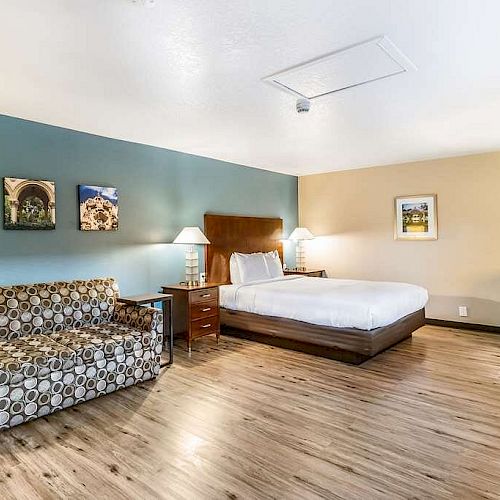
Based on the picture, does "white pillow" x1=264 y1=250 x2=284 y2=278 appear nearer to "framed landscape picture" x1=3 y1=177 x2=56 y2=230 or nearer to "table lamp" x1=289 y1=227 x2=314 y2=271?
"table lamp" x1=289 y1=227 x2=314 y2=271

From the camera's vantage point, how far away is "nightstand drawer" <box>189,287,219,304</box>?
433cm

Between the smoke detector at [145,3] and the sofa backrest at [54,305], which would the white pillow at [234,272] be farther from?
the smoke detector at [145,3]

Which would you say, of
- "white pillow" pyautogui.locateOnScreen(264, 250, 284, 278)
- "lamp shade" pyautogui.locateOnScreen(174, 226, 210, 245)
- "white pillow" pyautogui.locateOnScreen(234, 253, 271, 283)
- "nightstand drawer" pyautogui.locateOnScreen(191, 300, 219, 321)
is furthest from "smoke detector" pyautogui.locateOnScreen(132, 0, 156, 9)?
"white pillow" pyautogui.locateOnScreen(264, 250, 284, 278)

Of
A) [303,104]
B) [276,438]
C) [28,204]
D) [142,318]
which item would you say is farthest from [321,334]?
[28,204]

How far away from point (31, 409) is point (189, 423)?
3.67ft

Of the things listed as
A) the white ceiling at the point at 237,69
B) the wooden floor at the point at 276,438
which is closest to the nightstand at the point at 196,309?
the wooden floor at the point at 276,438

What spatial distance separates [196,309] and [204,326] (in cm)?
26

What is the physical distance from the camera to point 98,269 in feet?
13.5

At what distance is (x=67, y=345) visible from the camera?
297 centimetres

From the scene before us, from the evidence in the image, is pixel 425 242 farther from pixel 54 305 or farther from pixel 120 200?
pixel 54 305

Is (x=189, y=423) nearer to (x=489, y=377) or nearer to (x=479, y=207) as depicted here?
(x=489, y=377)

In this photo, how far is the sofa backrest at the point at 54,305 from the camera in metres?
3.17

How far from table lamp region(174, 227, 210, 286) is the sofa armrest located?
101 centimetres

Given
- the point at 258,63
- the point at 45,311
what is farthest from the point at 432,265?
the point at 45,311
